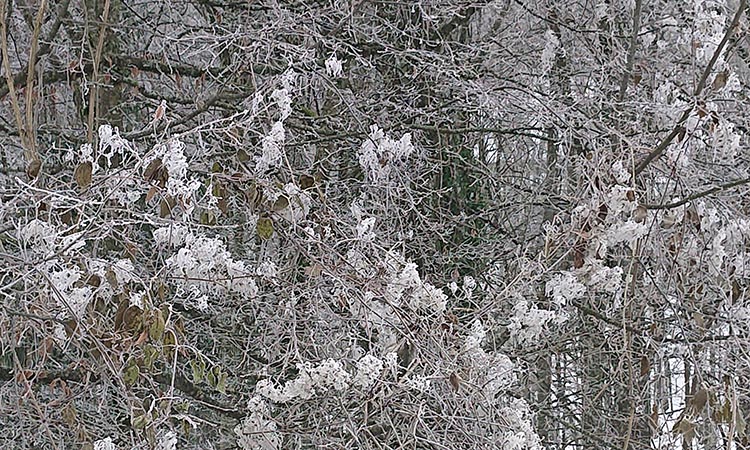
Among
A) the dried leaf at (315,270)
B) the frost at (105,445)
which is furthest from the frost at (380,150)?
the frost at (105,445)

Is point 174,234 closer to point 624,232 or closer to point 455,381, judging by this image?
point 455,381

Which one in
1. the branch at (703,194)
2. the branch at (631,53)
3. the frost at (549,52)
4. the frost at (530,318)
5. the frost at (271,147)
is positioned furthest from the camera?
the frost at (549,52)

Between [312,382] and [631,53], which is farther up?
[631,53]

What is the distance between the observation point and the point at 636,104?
3.15 metres

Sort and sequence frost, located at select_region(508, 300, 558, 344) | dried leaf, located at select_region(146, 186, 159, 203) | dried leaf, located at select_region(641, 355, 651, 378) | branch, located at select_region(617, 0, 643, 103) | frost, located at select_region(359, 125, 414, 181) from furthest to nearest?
branch, located at select_region(617, 0, 643, 103), dried leaf, located at select_region(641, 355, 651, 378), frost, located at select_region(359, 125, 414, 181), frost, located at select_region(508, 300, 558, 344), dried leaf, located at select_region(146, 186, 159, 203)

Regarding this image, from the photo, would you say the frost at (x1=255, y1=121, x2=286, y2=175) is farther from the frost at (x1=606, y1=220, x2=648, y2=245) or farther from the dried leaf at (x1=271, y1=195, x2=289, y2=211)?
the frost at (x1=606, y1=220, x2=648, y2=245)

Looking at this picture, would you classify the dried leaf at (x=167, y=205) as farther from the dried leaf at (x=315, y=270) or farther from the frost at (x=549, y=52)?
the frost at (x=549, y=52)

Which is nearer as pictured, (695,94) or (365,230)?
(365,230)

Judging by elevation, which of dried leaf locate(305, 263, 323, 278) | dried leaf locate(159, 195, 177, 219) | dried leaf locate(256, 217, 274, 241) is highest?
dried leaf locate(159, 195, 177, 219)

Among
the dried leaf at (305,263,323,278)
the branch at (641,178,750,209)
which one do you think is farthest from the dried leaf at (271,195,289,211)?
the branch at (641,178,750,209)

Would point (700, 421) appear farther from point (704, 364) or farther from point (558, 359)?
point (558, 359)

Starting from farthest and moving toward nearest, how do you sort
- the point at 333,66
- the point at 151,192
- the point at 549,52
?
the point at 549,52 → the point at 333,66 → the point at 151,192

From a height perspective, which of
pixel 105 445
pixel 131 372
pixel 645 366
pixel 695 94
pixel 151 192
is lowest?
pixel 645 366

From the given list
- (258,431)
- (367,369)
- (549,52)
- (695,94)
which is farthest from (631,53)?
(258,431)
